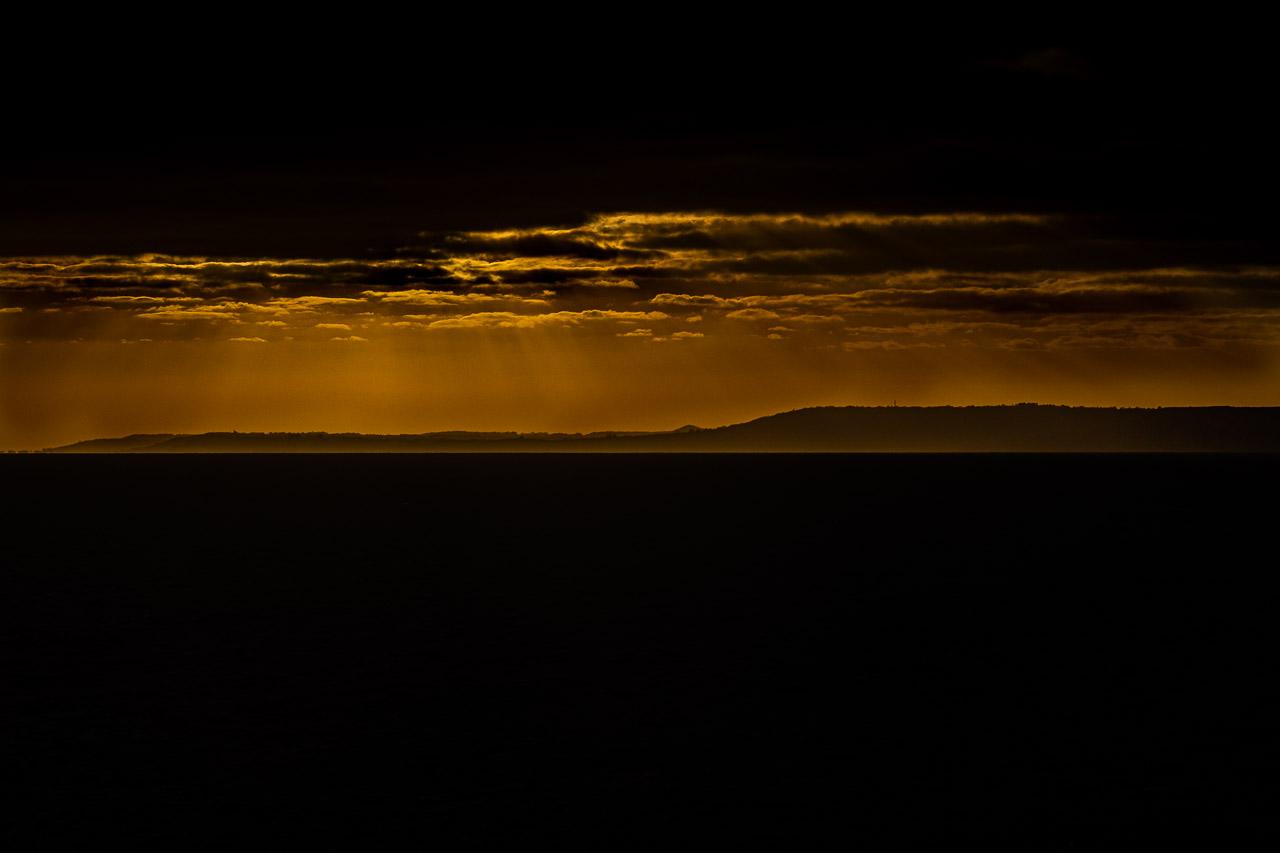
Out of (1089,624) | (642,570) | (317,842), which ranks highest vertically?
(642,570)

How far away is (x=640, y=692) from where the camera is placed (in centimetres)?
3591

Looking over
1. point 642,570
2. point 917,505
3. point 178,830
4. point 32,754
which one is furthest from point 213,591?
point 917,505

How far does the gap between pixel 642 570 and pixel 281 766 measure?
129ft

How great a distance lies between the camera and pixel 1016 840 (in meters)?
23.9

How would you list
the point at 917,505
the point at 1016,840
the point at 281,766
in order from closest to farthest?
the point at 1016,840 < the point at 281,766 < the point at 917,505

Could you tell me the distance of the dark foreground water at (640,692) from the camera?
25.8m

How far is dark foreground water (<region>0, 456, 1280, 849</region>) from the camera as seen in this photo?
2581 centimetres

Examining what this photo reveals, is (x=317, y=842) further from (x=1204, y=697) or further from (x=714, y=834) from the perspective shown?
(x=1204, y=697)

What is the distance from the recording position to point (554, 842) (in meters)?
24.0

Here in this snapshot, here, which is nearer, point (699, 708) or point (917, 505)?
point (699, 708)

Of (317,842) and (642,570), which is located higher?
(642,570)

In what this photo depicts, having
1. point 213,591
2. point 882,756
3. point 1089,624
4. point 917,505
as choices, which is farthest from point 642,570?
point 917,505

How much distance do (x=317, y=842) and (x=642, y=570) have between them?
43879mm

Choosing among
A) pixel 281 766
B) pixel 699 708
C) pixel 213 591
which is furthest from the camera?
pixel 213 591
